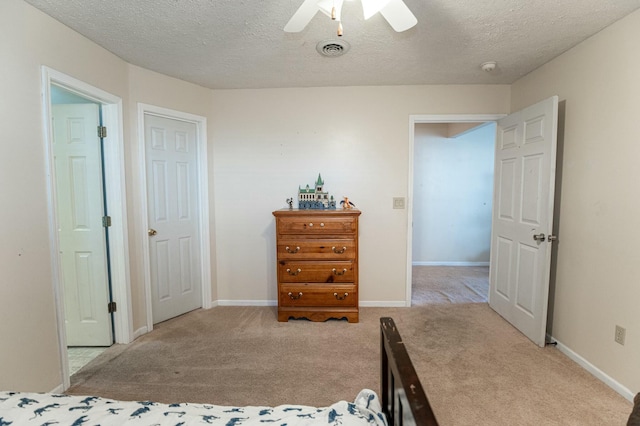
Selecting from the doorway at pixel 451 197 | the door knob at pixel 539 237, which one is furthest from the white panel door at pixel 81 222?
the doorway at pixel 451 197

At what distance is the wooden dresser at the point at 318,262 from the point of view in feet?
9.45

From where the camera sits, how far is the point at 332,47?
2.28 m

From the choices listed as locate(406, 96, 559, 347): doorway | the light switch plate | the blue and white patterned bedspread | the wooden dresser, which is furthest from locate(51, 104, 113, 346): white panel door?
locate(406, 96, 559, 347): doorway

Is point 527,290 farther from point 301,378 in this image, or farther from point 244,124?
point 244,124

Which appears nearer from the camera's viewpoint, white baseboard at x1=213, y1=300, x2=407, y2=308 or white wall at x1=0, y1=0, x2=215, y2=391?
white wall at x1=0, y1=0, x2=215, y2=391

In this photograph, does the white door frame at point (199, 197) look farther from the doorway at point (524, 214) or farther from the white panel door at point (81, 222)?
the doorway at point (524, 214)

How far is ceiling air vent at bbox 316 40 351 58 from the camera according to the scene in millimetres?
2211

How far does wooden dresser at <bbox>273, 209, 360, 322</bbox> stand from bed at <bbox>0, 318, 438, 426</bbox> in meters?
1.81

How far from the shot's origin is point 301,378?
210cm

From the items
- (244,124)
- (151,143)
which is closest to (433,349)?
(244,124)

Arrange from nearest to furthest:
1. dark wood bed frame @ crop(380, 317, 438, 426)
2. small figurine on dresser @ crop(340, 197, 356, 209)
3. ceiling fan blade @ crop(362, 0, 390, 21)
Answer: dark wood bed frame @ crop(380, 317, 438, 426), ceiling fan blade @ crop(362, 0, 390, 21), small figurine on dresser @ crop(340, 197, 356, 209)

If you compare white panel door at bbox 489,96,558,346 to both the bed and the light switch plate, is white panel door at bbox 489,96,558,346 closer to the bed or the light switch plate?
the light switch plate

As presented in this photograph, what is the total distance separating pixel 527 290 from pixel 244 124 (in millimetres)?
3175

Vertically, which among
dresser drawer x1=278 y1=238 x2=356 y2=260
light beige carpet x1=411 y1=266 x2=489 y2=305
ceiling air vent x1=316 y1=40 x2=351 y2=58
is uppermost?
ceiling air vent x1=316 y1=40 x2=351 y2=58
